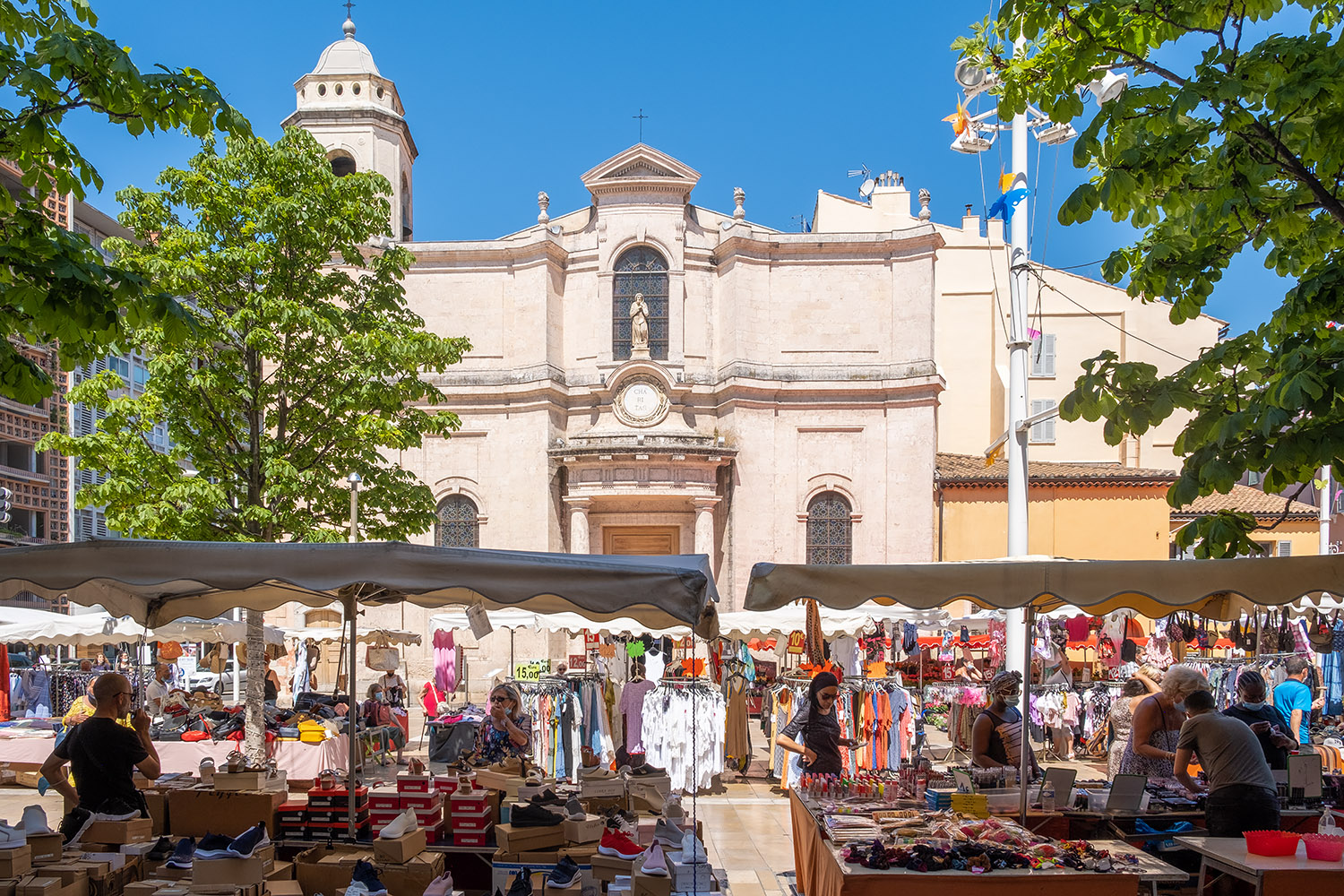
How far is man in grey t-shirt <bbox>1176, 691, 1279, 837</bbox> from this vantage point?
24.3 ft

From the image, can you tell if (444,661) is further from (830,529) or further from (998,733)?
(998,733)

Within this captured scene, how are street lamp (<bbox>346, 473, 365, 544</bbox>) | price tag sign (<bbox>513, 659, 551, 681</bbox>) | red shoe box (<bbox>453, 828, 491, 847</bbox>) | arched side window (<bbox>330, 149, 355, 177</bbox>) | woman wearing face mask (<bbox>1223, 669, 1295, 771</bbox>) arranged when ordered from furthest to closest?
arched side window (<bbox>330, 149, 355, 177</bbox>), price tag sign (<bbox>513, 659, 551, 681</bbox>), street lamp (<bbox>346, 473, 365, 544</bbox>), woman wearing face mask (<bbox>1223, 669, 1295, 771</bbox>), red shoe box (<bbox>453, 828, 491, 847</bbox>)

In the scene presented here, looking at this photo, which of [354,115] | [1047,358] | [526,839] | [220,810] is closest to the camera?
[526,839]

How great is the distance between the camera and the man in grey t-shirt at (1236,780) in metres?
7.40

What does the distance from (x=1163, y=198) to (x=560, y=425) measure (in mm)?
24410

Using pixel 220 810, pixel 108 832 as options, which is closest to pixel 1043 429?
pixel 220 810

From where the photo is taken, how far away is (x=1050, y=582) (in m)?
7.38

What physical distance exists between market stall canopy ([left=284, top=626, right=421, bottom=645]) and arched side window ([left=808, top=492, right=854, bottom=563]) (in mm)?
11247

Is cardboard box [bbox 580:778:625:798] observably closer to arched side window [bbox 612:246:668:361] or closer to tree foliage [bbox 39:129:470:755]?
tree foliage [bbox 39:129:470:755]

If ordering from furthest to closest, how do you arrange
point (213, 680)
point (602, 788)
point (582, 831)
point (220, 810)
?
point (213, 680) < point (602, 788) < point (220, 810) < point (582, 831)

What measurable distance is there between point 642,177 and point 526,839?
85.2 ft

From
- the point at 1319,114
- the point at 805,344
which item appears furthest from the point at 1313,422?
the point at 805,344

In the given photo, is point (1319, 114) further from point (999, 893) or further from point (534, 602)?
point (534, 602)

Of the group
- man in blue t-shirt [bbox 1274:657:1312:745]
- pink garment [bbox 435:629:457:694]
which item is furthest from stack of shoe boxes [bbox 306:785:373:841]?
pink garment [bbox 435:629:457:694]
